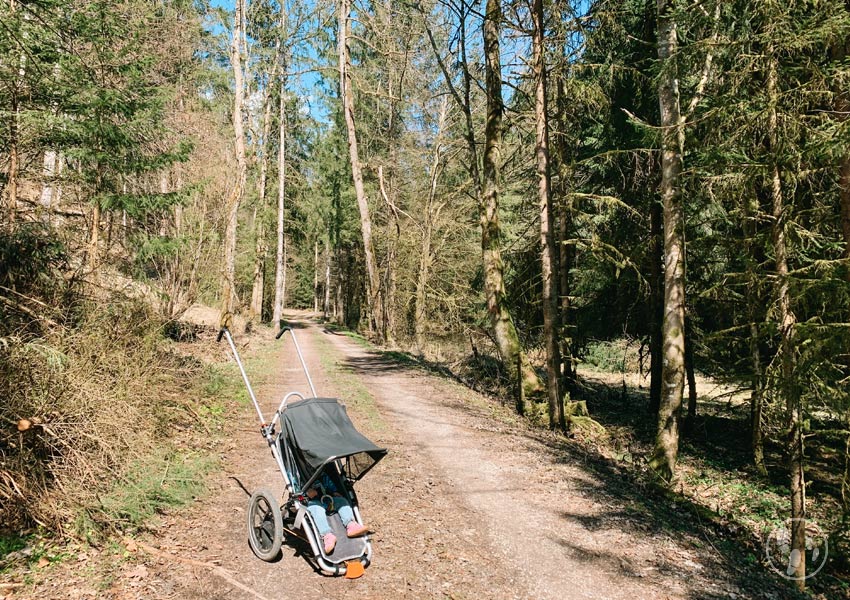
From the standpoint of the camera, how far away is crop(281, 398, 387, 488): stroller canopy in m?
4.31

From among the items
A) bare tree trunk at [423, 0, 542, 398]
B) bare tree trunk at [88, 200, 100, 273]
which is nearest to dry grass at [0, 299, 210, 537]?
bare tree trunk at [88, 200, 100, 273]

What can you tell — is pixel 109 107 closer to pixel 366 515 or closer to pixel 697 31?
pixel 366 515

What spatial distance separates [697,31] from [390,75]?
16661 mm

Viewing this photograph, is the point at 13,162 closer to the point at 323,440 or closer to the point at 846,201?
the point at 323,440

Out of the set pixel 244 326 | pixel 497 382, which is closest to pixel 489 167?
pixel 497 382

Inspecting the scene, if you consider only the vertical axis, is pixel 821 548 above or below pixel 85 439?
below

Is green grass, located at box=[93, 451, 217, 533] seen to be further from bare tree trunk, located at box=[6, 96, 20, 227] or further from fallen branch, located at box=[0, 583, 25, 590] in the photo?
bare tree trunk, located at box=[6, 96, 20, 227]

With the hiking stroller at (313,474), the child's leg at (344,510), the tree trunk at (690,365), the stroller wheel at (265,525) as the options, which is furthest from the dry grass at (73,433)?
the tree trunk at (690,365)

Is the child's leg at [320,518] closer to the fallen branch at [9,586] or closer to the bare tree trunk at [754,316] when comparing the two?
the fallen branch at [9,586]

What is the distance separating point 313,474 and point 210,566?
1.34 metres

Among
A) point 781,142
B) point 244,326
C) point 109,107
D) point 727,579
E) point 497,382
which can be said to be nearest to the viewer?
point 727,579

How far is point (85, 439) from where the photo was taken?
5.32 metres

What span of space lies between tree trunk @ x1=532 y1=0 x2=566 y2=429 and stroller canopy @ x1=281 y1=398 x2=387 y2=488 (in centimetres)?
764

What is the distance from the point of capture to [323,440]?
4.49 meters
